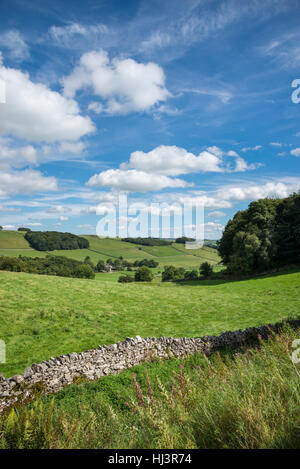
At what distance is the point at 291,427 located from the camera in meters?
2.61

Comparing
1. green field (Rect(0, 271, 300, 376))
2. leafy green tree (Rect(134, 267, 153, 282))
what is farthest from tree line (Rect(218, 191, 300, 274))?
leafy green tree (Rect(134, 267, 153, 282))

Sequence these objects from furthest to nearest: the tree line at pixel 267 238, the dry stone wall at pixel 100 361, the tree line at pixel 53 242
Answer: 1. the tree line at pixel 53 242
2. the tree line at pixel 267 238
3. the dry stone wall at pixel 100 361

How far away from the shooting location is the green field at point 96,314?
450 inches

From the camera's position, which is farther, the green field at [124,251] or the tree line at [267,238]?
the green field at [124,251]

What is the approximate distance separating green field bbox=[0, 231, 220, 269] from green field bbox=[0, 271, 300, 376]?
71.4m

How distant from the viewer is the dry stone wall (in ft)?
23.9

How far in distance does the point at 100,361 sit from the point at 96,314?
7.32 m

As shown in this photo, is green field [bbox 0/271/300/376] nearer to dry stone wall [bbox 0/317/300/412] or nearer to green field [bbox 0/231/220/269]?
dry stone wall [bbox 0/317/300/412]

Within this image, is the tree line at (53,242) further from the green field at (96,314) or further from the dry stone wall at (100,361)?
the dry stone wall at (100,361)

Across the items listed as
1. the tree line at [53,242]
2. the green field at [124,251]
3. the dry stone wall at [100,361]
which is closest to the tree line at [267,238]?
the dry stone wall at [100,361]

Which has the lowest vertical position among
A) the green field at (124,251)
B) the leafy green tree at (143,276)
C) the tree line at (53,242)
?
the leafy green tree at (143,276)

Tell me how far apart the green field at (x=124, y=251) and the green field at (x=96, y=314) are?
7143cm
